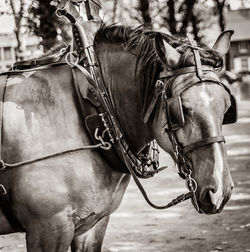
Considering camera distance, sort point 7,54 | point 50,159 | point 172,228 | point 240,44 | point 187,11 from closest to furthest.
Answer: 1. point 50,159
2. point 172,228
3. point 187,11
4. point 7,54
5. point 240,44

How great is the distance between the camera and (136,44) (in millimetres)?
3062

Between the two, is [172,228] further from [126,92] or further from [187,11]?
[187,11]

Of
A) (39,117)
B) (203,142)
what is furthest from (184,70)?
(39,117)

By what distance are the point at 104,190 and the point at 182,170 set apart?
55cm

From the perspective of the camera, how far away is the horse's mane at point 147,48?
2828 millimetres

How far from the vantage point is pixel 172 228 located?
20.8 feet

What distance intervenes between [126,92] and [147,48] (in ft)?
0.98

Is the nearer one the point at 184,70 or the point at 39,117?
the point at 184,70

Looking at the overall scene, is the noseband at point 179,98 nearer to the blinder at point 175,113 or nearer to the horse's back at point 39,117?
the blinder at point 175,113

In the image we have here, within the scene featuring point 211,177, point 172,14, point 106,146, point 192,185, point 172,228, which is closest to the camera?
point 211,177

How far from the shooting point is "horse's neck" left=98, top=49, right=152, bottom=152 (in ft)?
10.0

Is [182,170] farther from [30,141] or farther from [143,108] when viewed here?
[30,141]

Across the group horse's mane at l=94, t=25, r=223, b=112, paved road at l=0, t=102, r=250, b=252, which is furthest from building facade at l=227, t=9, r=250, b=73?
horse's mane at l=94, t=25, r=223, b=112

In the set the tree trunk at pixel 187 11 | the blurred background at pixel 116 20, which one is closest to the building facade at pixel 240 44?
the blurred background at pixel 116 20
